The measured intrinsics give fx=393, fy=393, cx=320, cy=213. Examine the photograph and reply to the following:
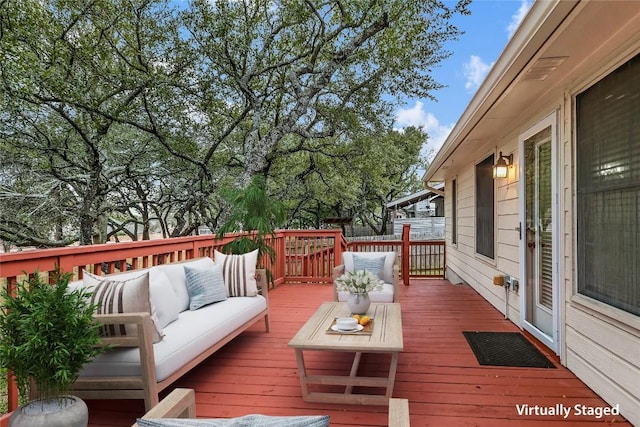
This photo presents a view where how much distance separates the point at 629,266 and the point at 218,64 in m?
8.07

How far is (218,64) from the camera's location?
8.37m

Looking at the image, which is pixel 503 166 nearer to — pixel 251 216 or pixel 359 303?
pixel 359 303

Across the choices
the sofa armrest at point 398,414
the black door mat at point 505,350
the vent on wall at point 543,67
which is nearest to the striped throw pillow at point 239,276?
the black door mat at point 505,350

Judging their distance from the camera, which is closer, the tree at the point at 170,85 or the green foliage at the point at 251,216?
the green foliage at the point at 251,216

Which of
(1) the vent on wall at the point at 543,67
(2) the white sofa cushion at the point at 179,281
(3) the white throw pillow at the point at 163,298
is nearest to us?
(1) the vent on wall at the point at 543,67

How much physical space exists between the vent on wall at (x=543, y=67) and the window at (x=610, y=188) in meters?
0.28

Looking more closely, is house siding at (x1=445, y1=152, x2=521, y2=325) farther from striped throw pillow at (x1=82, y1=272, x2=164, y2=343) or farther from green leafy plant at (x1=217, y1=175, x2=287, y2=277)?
striped throw pillow at (x1=82, y1=272, x2=164, y2=343)

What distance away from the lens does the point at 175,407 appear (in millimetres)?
1370

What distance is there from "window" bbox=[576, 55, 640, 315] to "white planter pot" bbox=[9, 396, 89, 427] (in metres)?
2.92

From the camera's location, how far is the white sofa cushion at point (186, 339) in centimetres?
229

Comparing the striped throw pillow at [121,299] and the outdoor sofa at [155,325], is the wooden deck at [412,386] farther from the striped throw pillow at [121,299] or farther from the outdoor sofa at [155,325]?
the striped throw pillow at [121,299]

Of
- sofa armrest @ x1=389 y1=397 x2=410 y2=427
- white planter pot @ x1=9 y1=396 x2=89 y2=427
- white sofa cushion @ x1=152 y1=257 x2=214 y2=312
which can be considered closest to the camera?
sofa armrest @ x1=389 y1=397 x2=410 y2=427

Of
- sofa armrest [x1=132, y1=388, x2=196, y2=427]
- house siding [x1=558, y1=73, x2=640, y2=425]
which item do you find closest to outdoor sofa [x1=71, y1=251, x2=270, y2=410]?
sofa armrest [x1=132, y1=388, x2=196, y2=427]

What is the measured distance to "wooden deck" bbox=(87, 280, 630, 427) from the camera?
7.74ft
